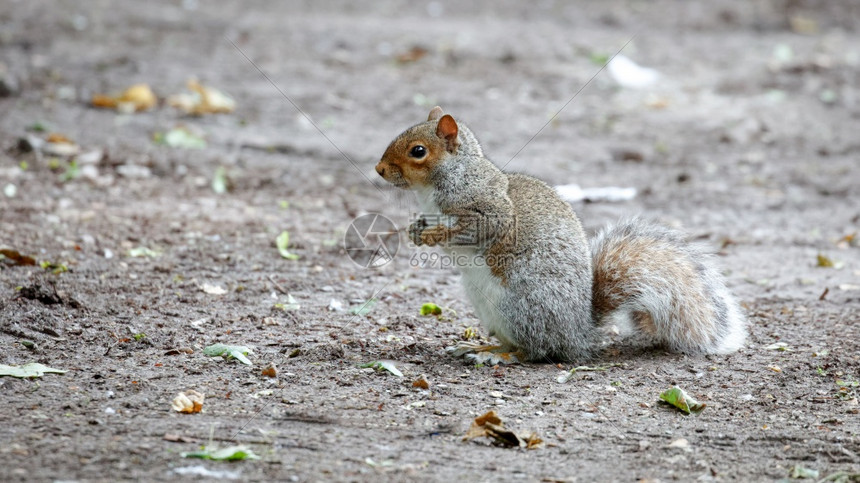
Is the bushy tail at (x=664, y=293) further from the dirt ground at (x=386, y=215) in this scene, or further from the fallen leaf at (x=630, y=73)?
the fallen leaf at (x=630, y=73)

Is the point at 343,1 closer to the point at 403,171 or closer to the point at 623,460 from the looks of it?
the point at 403,171

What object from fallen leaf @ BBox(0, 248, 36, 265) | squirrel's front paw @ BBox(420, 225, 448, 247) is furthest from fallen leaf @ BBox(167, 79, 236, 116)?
squirrel's front paw @ BBox(420, 225, 448, 247)

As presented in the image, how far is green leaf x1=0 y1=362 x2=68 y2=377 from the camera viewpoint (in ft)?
11.2

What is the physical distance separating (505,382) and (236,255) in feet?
7.06

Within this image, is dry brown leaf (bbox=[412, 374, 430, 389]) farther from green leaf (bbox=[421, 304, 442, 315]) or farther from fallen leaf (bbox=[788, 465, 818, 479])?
fallen leaf (bbox=[788, 465, 818, 479])

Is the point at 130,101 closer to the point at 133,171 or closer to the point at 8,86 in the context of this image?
the point at 8,86

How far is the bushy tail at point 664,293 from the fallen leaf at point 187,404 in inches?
71.2

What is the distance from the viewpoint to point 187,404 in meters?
3.24

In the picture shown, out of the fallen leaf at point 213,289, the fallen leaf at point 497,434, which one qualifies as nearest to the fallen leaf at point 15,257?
the fallen leaf at point 213,289

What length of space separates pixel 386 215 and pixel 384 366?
106 inches

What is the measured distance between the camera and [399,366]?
3.88 m

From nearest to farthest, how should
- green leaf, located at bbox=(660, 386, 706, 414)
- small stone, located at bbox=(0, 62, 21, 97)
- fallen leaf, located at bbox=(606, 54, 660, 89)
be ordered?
1. green leaf, located at bbox=(660, 386, 706, 414)
2. small stone, located at bbox=(0, 62, 21, 97)
3. fallen leaf, located at bbox=(606, 54, 660, 89)

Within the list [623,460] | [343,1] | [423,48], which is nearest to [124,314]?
[623,460]

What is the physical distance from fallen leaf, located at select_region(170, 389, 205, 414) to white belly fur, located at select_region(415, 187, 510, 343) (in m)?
1.29
